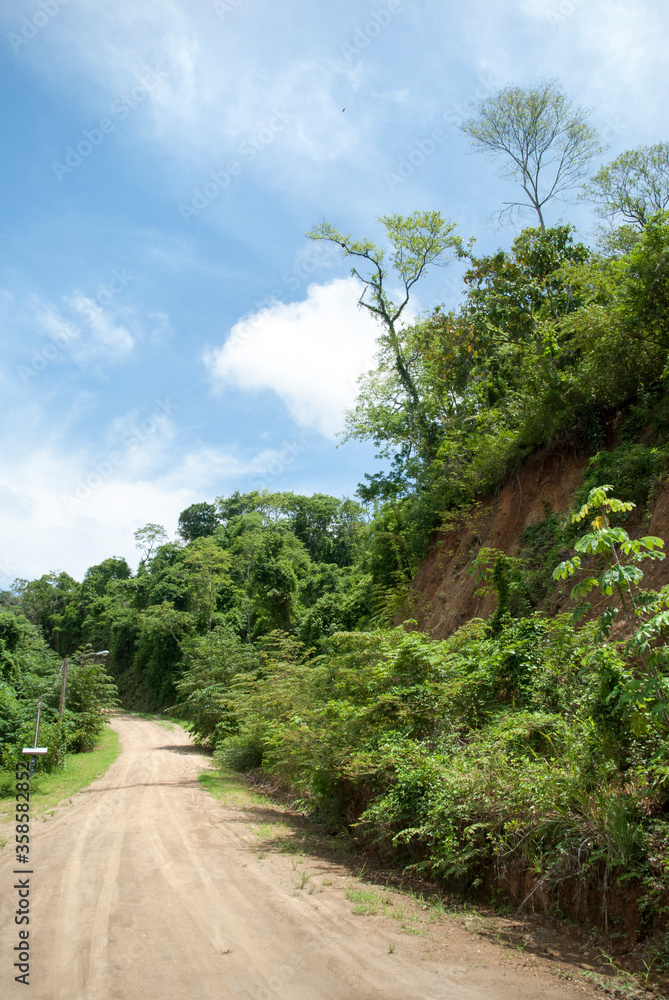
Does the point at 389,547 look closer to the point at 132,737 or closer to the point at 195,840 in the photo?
the point at 195,840

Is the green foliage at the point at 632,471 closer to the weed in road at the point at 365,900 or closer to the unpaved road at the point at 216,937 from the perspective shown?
the weed in road at the point at 365,900

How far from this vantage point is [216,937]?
525 centimetres

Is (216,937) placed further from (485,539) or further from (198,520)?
(198,520)

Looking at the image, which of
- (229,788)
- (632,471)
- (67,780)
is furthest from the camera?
(67,780)

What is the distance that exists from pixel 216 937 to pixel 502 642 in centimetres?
521

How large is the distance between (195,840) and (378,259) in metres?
18.6

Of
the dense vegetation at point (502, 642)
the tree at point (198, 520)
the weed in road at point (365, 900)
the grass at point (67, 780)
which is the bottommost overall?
the grass at point (67, 780)

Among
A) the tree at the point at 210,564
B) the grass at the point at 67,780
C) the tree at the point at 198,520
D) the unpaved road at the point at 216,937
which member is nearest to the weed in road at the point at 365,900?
the unpaved road at the point at 216,937

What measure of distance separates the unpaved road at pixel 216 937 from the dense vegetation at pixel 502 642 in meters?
1.13

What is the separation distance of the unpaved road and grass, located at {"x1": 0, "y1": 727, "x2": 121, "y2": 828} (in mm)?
4375

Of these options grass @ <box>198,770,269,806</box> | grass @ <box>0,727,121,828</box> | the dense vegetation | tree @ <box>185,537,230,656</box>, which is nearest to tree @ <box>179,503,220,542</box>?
tree @ <box>185,537,230,656</box>

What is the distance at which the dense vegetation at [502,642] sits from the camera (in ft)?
17.9

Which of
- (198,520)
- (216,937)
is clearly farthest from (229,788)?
(198,520)

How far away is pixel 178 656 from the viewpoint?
140 feet
